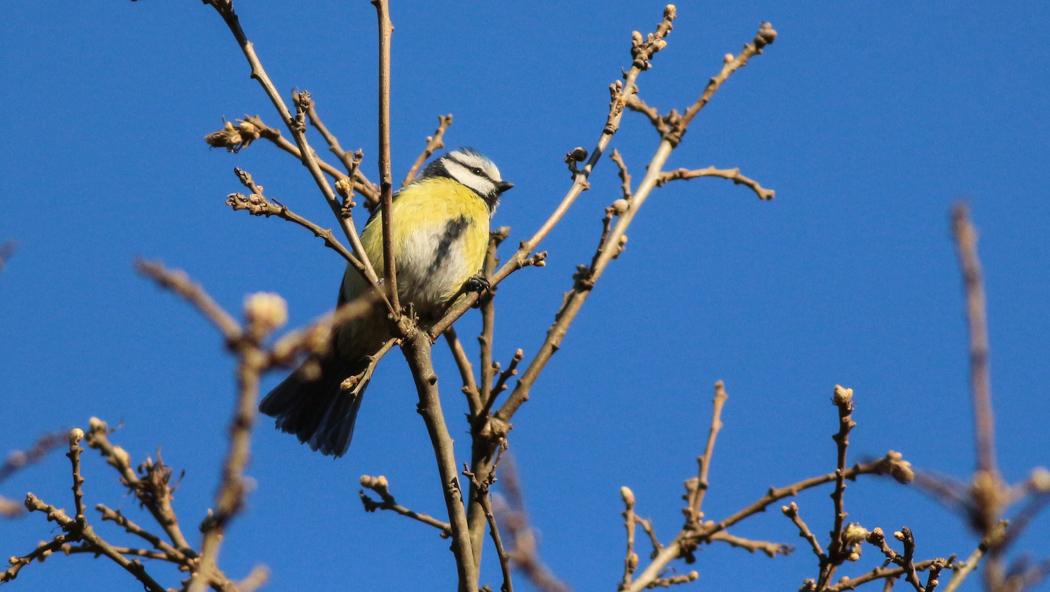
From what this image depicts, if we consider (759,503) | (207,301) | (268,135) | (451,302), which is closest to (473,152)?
(451,302)

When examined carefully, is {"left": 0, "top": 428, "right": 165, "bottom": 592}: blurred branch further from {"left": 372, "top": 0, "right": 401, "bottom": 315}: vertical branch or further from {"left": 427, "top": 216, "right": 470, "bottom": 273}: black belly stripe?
{"left": 427, "top": 216, "right": 470, "bottom": 273}: black belly stripe

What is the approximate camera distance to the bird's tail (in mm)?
5234

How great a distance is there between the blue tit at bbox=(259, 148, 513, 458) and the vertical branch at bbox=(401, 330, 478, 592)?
1.79 m

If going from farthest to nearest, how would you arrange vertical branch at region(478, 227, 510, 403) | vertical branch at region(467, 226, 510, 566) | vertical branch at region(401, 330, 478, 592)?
vertical branch at region(478, 227, 510, 403) < vertical branch at region(467, 226, 510, 566) < vertical branch at region(401, 330, 478, 592)

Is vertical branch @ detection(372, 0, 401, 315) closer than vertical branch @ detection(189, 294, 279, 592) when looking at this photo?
No

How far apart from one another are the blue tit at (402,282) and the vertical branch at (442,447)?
1795 mm

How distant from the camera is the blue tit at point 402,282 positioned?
4840 millimetres

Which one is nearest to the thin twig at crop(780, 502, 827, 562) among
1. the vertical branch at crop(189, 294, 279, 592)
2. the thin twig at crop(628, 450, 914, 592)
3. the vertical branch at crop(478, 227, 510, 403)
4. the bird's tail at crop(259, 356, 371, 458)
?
the thin twig at crop(628, 450, 914, 592)

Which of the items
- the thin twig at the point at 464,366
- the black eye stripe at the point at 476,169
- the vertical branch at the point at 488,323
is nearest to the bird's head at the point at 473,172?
the black eye stripe at the point at 476,169

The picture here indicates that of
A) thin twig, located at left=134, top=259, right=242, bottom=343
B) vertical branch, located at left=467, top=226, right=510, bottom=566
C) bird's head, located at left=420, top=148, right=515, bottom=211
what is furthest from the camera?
bird's head, located at left=420, top=148, right=515, bottom=211

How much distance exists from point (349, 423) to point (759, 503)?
297cm

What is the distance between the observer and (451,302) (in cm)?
495

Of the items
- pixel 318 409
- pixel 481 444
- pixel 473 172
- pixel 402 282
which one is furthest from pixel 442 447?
pixel 473 172

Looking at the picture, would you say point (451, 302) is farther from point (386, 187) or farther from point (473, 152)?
point (386, 187)
